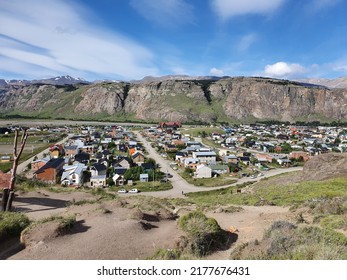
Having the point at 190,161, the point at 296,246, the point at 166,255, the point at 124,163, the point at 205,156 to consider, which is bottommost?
the point at 124,163

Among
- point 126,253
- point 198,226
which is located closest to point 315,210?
point 198,226

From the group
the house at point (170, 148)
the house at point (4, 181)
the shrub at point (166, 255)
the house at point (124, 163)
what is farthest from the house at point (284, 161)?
the shrub at point (166, 255)

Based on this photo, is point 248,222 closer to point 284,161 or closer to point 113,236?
point 113,236

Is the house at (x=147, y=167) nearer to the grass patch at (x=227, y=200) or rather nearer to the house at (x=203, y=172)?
the house at (x=203, y=172)

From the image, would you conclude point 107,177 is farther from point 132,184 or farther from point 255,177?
point 255,177

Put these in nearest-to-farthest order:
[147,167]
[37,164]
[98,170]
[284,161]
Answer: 1. [98,170]
2. [37,164]
3. [147,167]
4. [284,161]

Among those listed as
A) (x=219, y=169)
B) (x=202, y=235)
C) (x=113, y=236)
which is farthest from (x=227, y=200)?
(x=219, y=169)
